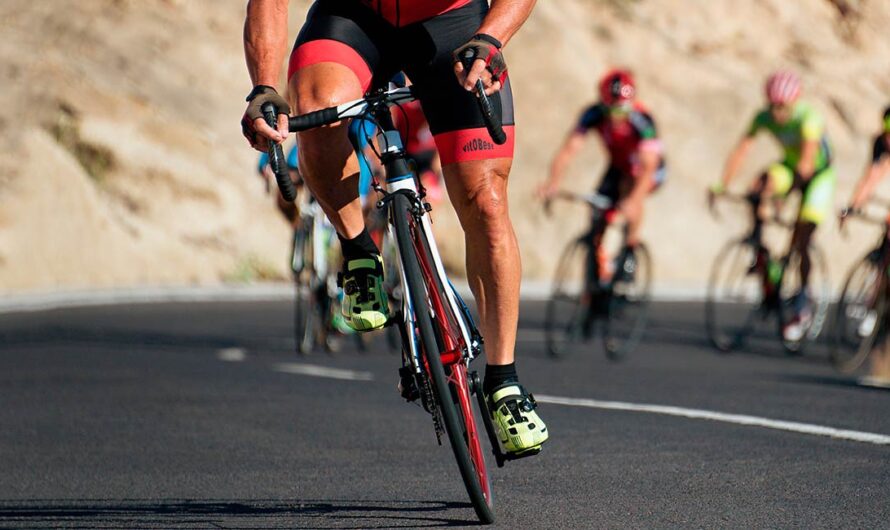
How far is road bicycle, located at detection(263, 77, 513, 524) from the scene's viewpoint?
16.6 feet

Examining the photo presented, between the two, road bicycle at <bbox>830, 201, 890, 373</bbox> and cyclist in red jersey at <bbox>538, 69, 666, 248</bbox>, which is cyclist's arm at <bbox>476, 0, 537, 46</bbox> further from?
cyclist in red jersey at <bbox>538, 69, 666, 248</bbox>

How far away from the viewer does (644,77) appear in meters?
32.1

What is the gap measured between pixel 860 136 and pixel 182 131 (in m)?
13.8

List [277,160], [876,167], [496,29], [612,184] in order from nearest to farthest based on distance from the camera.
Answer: [277,160]
[496,29]
[876,167]
[612,184]

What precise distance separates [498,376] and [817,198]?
888 centimetres

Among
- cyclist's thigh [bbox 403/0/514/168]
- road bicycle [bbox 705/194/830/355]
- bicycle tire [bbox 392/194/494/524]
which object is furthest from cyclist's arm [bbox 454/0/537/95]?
road bicycle [bbox 705/194/830/355]

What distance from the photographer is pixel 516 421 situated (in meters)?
5.41

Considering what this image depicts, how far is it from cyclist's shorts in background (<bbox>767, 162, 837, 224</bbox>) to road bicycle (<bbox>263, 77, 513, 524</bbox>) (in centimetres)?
876

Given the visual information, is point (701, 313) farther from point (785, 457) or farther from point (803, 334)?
point (785, 457)

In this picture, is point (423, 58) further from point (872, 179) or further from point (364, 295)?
point (872, 179)

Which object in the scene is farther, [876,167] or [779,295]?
[779,295]

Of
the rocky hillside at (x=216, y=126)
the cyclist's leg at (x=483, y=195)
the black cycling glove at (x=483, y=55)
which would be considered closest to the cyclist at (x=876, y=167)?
the cyclist's leg at (x=483, y=195)

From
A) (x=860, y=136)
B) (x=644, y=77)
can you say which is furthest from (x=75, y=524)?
(x=860, y=136)

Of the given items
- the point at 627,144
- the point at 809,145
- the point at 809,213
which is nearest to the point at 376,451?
the point at 627,144
